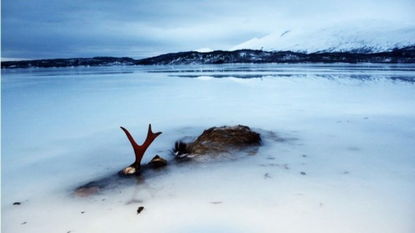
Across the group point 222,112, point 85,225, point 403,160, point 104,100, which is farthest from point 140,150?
point 104,100

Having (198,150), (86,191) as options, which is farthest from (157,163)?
(86,191)

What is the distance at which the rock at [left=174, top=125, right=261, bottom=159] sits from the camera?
19.7 ft

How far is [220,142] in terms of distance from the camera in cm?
626

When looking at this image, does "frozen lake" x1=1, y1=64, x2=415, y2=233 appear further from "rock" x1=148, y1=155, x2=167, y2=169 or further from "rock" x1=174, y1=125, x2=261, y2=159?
"rock" x1=174, y1=125, x2=261, y2=159

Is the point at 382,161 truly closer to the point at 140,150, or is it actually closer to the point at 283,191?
the point at 283,191

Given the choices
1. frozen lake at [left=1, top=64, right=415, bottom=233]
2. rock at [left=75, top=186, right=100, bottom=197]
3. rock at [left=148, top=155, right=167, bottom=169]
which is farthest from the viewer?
rock at [left=148, top=155, right=167, bottom=169]

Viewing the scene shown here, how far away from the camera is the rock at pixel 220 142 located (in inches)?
237

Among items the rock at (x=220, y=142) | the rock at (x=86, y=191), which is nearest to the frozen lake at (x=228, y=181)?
the rock at (x=86, y=191)

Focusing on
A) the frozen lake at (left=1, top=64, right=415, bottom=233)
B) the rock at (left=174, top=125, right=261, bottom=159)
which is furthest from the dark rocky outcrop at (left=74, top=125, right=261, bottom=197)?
the frozen lake at (left=1, top=64, right=415, bottom=233)

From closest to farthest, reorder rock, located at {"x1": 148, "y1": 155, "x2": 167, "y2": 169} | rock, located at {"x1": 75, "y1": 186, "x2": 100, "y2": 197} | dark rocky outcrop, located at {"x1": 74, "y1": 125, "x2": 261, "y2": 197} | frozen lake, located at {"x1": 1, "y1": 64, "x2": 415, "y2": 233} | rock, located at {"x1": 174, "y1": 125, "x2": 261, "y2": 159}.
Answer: frozen lake, located at {"x1": 1, "y1": 64, "x2": 415, "y2": 233}
rock, located at {"x1": 75, "y1": 186, "x2": 100, "y2": 197}
dark rocky outcrop, located at {"x1": 74, "y1": 125, "x2": 261, "y2": 197}
rock, located at {"x1": 148, "y1": 155, "x2": 167, "y2": 169}
rock, located at {"x1": 174, "y1": 125, "x2": 261, "y2": 159}

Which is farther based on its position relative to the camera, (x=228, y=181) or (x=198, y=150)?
(x=198, y=150)

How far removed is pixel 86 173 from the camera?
537cm

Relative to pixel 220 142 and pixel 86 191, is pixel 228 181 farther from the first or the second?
pixel 86 191

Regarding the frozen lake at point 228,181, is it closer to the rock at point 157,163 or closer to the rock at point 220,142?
the rock at point 157,163
